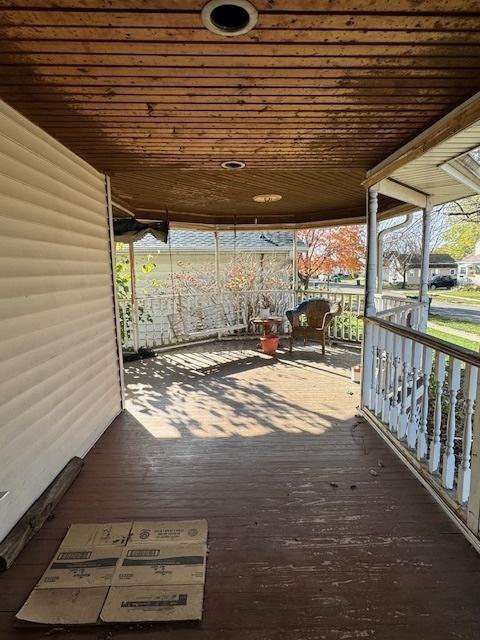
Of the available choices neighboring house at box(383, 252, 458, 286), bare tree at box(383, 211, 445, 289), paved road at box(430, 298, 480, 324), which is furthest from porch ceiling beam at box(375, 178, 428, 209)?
bare tree at box(383, 211, 445, 289)

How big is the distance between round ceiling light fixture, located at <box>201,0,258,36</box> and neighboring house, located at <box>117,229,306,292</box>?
871cm

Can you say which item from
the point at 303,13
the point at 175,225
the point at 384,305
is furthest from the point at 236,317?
the point at 303,13

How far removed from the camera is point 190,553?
1880 mm

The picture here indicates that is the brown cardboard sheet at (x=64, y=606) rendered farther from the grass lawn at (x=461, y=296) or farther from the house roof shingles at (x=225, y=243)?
the grass lawn at (x=461, y=296)

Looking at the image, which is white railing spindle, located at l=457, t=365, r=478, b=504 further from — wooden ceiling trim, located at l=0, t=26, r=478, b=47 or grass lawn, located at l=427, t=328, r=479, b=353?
grass lawn, located at l=427, t=328, r=479, b=353

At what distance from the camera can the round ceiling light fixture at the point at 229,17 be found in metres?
1.38

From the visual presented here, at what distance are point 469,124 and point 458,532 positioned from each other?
2374mm

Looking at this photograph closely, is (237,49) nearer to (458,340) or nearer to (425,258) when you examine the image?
(425,258)

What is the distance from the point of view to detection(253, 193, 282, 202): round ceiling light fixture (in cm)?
521

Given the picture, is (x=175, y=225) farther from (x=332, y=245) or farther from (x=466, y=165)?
(x=332, y=245)


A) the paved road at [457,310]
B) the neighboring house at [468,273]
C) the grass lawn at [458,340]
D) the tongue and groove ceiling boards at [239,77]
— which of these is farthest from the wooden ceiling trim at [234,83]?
the neighboring house at [468,273]

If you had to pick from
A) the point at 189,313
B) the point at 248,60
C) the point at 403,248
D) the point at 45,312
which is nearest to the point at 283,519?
the point at 45,312

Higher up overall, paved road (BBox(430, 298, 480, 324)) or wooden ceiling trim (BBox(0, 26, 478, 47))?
wooden ceiling trim (BBox(0, 26, 478, 47))

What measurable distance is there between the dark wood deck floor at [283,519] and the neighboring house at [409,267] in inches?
464
